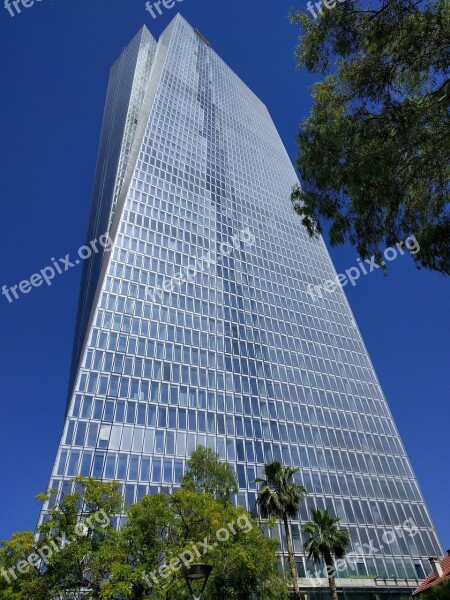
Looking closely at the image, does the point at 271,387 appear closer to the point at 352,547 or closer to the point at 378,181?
the point at 352,547

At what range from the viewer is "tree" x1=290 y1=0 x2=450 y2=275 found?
13.3m

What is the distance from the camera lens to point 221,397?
51.8 metres

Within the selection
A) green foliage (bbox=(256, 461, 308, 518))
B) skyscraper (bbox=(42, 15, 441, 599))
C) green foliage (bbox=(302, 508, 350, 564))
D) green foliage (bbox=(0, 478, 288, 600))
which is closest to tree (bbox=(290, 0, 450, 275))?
green foliage (bbox=(0, 478, 288, 600))

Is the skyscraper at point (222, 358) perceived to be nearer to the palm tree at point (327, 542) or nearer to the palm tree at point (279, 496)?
the palm tree at point (327, 542)

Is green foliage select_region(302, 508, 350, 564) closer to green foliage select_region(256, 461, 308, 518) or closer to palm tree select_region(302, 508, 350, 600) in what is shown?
palm tree select_region(302, 508, 350, 600)

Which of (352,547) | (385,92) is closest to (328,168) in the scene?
(385,92)

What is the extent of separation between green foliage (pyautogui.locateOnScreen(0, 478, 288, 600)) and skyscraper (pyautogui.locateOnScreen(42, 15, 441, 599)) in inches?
745

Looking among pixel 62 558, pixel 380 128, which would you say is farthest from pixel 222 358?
pixel 380 128

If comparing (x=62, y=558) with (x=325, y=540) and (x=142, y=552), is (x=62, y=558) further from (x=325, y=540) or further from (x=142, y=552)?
(x=325, y=540)

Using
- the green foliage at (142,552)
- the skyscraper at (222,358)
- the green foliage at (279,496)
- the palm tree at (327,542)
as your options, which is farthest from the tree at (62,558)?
the skyscraper at (222,358)

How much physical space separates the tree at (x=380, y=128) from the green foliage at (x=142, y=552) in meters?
14.3

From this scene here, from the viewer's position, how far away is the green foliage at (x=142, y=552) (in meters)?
16.8

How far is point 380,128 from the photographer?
47.4 ft

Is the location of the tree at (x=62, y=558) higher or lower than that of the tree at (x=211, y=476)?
lower
